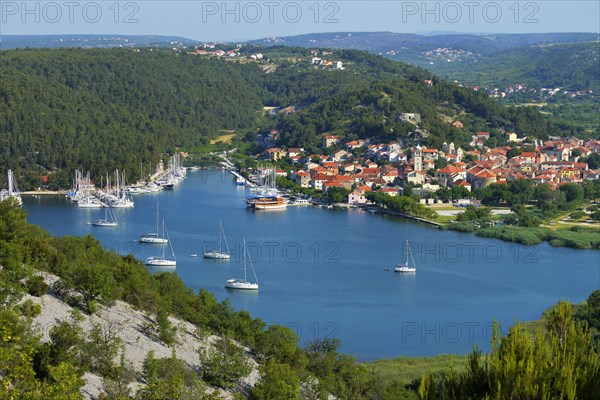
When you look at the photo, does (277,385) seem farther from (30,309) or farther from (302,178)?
(302,178)

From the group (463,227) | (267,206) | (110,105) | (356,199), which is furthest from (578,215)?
(110,105)

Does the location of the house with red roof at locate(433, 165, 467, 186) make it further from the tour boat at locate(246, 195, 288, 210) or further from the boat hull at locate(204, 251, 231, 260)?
the boat hull at locate(204, 251, 231, 260)

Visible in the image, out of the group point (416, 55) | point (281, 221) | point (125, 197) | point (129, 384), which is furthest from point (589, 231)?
point (416, 55)

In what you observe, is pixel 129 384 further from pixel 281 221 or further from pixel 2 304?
pixel 281 221

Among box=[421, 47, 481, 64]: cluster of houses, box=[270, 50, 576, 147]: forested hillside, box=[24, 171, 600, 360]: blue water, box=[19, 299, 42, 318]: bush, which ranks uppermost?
box=[421, 47, 481, 64]: cluster of houses

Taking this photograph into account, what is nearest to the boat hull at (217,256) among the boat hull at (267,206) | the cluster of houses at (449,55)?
the boat hull at (267,206)

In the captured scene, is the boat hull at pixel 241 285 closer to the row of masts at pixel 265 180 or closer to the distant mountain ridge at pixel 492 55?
the row of masts at pixel 265 180

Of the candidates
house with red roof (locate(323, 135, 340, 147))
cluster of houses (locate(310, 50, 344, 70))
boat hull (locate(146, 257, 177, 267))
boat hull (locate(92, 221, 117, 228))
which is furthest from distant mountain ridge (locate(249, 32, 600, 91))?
boat hull (locate(146, 257, 177, 267))
